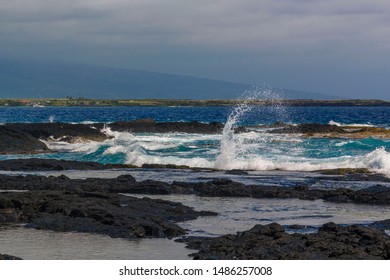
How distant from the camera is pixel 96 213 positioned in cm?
1895

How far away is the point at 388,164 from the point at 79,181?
546 inches

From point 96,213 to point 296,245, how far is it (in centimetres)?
554

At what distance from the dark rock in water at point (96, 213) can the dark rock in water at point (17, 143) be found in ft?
80.4

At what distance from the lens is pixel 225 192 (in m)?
25.6

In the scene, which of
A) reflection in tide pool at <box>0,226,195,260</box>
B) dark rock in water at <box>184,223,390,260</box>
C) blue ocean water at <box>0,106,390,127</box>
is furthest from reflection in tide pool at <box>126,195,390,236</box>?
blue ocean water at <box>0,106,390,127</box>

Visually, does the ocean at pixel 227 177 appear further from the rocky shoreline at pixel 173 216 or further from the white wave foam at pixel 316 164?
the rocky shoreline at pixel 173 216

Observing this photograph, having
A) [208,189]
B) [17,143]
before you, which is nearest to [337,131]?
[17,143]

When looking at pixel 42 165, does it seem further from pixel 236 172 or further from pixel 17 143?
pixel 17 143

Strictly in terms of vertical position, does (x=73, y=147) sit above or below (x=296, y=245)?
above

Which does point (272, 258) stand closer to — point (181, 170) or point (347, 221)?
point (347, 221)

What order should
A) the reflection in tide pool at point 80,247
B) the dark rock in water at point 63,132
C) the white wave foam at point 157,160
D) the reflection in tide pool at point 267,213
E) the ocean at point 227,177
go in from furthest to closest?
the dark rock in water at point 63,132 < the white wave foam at point 157,160 < the reflection in tide pool at point 267,213 < the ocean at point 227,177 < the reflection in tide pool at point 80,247

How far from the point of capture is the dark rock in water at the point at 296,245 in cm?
1442

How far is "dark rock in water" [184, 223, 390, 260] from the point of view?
14422 millimetres

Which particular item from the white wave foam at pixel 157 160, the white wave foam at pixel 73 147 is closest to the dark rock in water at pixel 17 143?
the white wave foam at pixel 73 147
